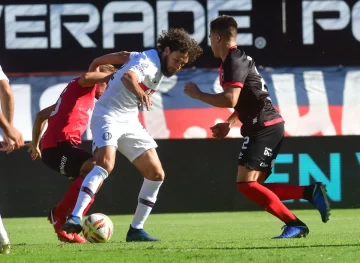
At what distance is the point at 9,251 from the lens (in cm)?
743

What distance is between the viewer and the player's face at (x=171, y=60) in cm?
872

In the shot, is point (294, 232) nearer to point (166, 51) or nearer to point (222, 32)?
point (222, 32)

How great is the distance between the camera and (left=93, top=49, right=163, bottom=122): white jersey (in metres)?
8.63

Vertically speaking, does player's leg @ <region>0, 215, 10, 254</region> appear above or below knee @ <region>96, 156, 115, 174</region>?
below

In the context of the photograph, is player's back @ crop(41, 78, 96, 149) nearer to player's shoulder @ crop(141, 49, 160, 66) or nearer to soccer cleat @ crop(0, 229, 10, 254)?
player's shoulder @ crop(141, 49, 160, 66)

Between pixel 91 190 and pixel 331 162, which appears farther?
pixel 331 162

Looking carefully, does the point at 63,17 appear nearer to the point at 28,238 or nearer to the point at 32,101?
the point at 32,101

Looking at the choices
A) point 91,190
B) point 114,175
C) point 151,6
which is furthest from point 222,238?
point 151,6

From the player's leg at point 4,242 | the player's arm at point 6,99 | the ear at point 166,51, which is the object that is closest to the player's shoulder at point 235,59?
the ear at point 166,51

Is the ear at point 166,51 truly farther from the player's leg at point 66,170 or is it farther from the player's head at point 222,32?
the player's leg at point 66,170

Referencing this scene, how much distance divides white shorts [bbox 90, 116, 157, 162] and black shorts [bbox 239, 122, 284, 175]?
877 millimetres

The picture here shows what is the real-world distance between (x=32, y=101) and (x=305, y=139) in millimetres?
4506

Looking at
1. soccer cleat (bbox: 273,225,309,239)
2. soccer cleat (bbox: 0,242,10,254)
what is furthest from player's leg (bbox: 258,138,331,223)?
soccer cleat (bbox: 0,242,10,254)

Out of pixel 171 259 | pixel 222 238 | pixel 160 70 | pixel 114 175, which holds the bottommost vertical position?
pixel 114 175
